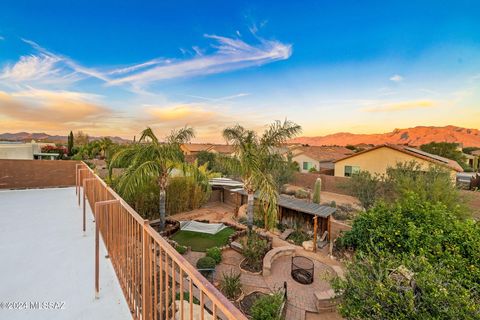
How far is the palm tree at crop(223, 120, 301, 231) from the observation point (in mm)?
7500

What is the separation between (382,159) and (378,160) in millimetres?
366

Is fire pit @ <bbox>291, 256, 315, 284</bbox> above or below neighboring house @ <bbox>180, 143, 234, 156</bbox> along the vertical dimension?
below

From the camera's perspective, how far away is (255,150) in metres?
7.75

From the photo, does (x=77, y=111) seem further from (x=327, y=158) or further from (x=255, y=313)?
(x=327, y=158)

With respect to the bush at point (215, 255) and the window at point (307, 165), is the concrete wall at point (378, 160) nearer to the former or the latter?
the window at point (307, 165)

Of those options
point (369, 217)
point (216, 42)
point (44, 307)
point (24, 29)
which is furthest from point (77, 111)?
point (369, 217)

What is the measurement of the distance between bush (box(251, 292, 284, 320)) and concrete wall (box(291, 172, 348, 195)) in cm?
1577

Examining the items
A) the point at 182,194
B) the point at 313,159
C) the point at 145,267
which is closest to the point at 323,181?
the point at 313,159

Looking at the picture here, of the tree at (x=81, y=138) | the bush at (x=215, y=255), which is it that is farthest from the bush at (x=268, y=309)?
the tree at (x=81, y=138)

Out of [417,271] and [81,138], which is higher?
[81,138]

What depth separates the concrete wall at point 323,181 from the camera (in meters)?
18.7

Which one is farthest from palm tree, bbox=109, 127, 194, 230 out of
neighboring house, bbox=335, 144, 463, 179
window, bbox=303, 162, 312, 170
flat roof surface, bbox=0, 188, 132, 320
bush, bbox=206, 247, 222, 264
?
window, bbox=303, 162, 312, 170

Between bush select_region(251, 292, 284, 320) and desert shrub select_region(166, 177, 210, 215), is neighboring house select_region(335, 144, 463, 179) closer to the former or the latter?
desert shrub select_region(166, 177, 210, 215)

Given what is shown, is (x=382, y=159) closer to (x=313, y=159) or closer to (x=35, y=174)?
(x=313, y=159)
